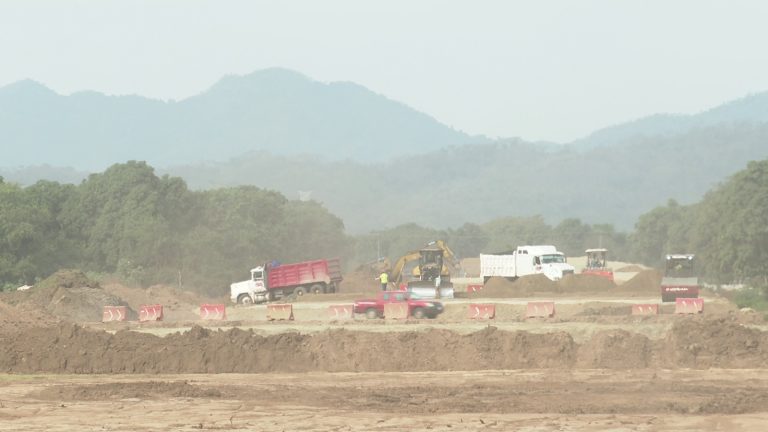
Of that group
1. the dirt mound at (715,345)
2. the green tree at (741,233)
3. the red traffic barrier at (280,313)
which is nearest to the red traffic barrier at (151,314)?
the red traffic barrier at (280,313)

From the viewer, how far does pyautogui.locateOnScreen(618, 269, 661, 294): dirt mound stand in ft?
244

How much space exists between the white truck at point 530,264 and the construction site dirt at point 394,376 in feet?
105

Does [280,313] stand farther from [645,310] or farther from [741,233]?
[741,233]

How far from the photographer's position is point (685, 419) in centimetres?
2317

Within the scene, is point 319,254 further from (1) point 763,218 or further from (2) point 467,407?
(2) point 467,407

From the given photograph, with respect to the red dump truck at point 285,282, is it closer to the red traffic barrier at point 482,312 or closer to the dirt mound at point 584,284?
the dirt mound at point 584,284

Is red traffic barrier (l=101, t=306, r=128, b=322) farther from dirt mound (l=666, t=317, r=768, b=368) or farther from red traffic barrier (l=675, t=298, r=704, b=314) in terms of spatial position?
dirt mound (l=666, t=317, r=768, b=368)

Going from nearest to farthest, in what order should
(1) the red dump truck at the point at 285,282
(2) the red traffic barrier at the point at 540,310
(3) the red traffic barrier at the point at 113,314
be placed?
(2) the red traffic barrier at the point at 540,310 → (3) the red traffic barrier at the point at 113,314 → (1) the red dump truck at the point at 285,282

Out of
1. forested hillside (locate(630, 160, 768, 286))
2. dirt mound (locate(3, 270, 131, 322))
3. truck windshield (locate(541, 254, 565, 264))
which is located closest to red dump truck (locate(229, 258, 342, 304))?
dirt mound (locate(3, 270, 131, 322))

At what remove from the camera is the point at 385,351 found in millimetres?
34969

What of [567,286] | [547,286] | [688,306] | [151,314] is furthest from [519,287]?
[151,314]

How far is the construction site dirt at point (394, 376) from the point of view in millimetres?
23781

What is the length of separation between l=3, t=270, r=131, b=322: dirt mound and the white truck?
29.5m

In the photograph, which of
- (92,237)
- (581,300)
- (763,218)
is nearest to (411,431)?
(581,300)
